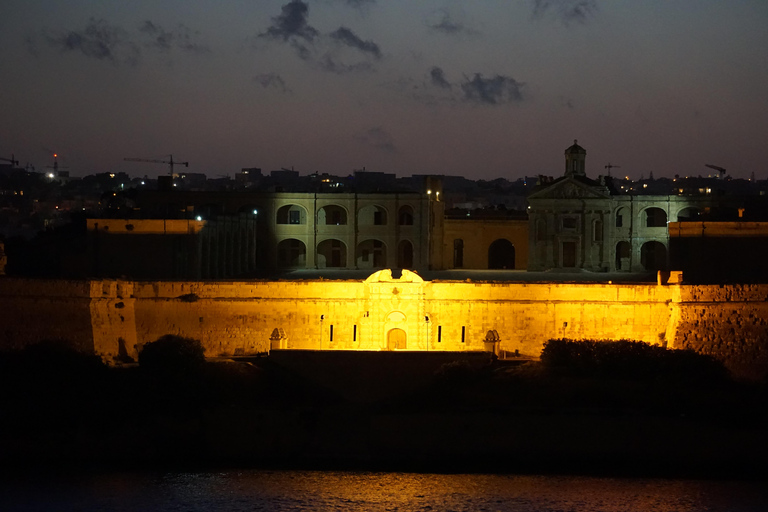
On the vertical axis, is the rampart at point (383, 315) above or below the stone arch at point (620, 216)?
A: below

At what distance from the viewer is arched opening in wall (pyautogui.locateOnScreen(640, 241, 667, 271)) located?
2329 inches

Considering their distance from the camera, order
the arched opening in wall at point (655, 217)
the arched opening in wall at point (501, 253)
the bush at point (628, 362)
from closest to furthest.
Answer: the bush at point (628, 362), the arched opening in wall at point (655, 217), the arched opening in wall at point (501, 253)

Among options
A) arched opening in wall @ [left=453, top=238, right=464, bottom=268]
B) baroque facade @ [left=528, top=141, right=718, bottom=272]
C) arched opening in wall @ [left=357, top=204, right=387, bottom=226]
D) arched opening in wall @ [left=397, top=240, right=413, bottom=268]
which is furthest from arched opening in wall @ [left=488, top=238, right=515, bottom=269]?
arched opening in wall @ [left=357, top=204, right=387, bottom=226]

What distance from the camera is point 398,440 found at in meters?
36.3

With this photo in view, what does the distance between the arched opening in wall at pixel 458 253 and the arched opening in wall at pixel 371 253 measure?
413cm

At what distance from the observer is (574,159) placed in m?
59.7

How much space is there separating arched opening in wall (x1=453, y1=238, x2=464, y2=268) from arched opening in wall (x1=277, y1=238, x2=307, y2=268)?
7.56 m

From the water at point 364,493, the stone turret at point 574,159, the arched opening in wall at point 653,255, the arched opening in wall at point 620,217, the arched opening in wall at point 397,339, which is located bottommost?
the water at point 364,493

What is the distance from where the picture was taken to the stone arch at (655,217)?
61447 millimetres

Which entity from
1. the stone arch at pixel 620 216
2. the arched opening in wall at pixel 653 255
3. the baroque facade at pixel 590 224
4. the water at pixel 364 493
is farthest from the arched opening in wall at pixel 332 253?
the water at pixel 364 493

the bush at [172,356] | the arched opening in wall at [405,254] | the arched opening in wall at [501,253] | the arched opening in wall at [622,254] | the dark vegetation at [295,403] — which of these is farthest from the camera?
the arched opening in wall at [501,253]

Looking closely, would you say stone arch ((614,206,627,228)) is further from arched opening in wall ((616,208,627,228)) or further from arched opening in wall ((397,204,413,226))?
arched opening in wall ((397,204,413,226))

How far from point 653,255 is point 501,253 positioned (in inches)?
331

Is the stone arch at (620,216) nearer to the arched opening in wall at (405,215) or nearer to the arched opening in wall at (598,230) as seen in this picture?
the arched opening in wall at (598,230)
